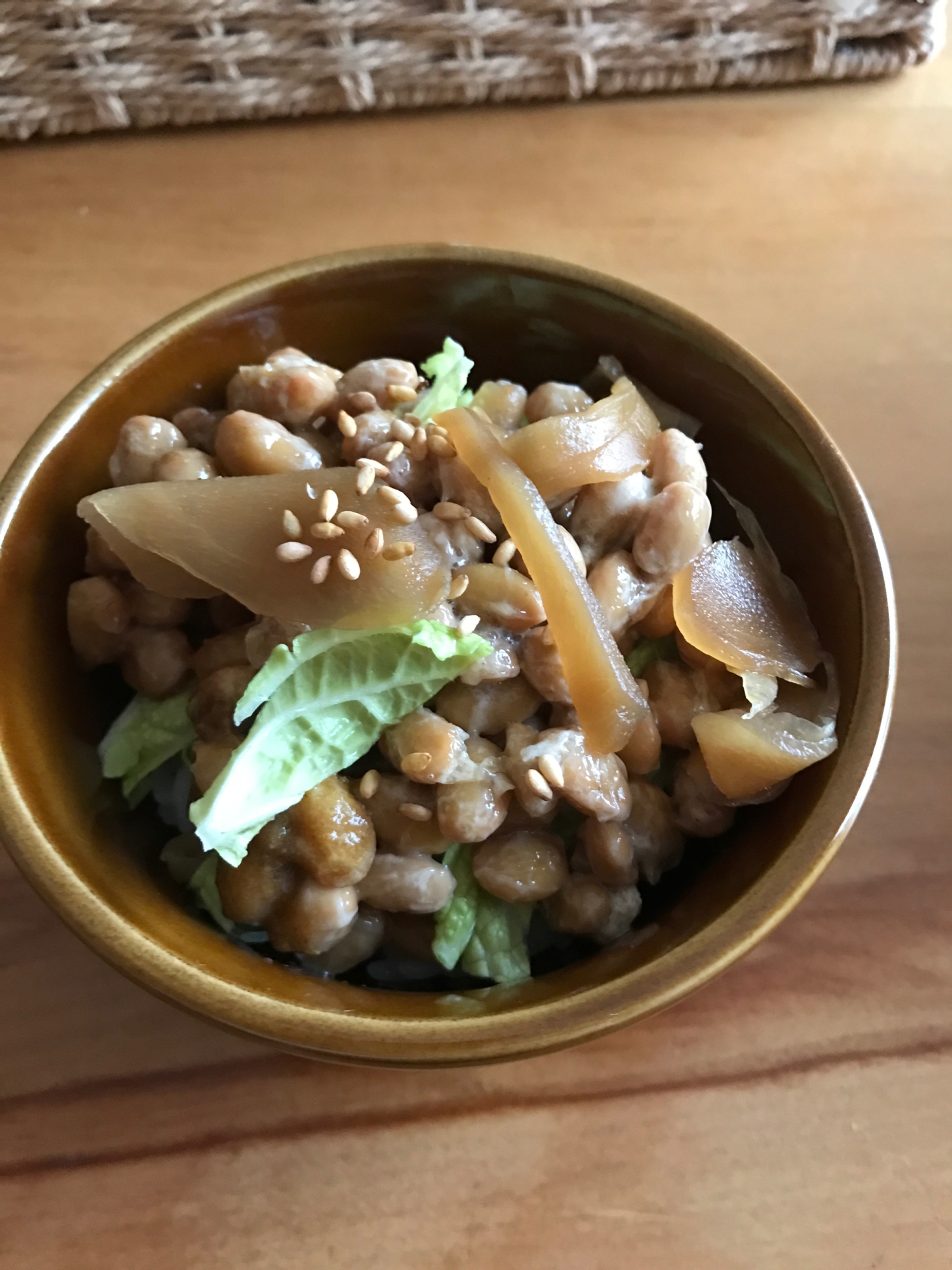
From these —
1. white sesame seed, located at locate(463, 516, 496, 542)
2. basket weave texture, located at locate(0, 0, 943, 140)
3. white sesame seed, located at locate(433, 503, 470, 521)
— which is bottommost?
white sesame seed, located at locate(463, 516, 496, 542)

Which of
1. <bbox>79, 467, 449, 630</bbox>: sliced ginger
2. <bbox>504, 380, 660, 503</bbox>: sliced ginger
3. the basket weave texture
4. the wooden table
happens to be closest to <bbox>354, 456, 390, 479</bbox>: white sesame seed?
<bbox>79, 467, 449, 630</bbox>: sliced ginger

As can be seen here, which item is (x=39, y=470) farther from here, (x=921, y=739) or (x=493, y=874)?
(x=921, y=739)

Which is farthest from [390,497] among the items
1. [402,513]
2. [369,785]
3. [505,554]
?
[369,785]

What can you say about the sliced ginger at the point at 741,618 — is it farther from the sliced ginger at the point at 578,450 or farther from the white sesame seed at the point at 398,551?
the white sesame seed at the point at 398,551

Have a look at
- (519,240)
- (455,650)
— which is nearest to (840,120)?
(519,240)

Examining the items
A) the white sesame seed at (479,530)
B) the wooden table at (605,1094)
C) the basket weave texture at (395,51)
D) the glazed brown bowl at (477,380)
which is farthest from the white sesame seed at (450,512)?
the basket weave texture at (395,51)

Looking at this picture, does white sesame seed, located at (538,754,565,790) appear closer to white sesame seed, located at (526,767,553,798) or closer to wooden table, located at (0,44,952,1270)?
white sesame seed, located at (526,767,553,798)
